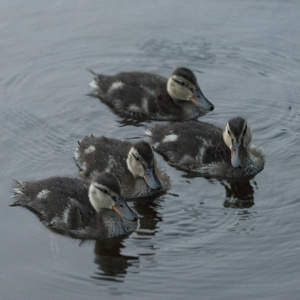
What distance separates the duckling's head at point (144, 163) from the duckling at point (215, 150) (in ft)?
1.90

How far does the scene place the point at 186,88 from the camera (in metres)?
8.10

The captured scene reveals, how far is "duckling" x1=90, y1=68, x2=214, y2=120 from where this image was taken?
8.09m

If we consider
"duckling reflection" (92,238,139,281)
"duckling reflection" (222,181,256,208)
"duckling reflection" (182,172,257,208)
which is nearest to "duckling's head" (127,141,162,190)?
"duckling reflection" (182,172,257,208)

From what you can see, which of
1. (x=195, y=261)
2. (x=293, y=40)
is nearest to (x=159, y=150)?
(x=195, y=261)

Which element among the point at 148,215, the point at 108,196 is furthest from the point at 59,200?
the point at 148,215

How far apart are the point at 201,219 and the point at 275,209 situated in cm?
61

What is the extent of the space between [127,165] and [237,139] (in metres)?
0.99

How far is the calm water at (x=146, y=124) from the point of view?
5570 millimetres

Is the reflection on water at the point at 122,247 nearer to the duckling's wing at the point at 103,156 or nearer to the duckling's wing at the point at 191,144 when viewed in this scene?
the duckling's wing at the point at 103,156

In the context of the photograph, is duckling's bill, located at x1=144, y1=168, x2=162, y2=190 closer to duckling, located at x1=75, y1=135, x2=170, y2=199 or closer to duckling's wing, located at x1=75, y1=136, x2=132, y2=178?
duckling, located at x1=75, y1=135, x2=170, y2=199

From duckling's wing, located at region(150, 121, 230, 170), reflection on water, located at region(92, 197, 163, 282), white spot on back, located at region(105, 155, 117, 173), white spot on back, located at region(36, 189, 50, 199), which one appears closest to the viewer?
reflection on water, located at region(92, 197, 163, 282)

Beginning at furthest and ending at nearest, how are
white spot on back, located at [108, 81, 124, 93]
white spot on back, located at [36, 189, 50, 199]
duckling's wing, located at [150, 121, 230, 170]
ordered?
white spot on back, located at [108, 81, 124, 93]
duckling's wing, located at [150, 121, 230, 170]
white spot on back, located at [36, 189, 50, 199]

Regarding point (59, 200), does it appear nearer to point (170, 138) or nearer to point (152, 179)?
point (152, 179)

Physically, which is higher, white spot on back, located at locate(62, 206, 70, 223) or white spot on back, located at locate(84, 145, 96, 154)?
white spot on back, located at locate(84, 145, 96, 154)
